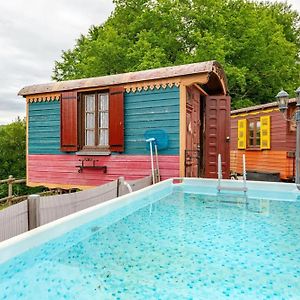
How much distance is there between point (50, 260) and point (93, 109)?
16.4 feet

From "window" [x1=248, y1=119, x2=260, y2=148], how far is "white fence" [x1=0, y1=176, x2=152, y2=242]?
8.12 metres

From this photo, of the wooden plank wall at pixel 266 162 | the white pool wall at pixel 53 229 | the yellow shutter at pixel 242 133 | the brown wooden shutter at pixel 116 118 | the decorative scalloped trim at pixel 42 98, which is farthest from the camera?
the yellow shutter at pixel 242 133

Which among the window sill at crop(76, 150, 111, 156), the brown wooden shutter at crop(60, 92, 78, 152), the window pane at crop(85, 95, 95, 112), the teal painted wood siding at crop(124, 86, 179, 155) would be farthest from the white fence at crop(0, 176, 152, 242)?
the window pane at crop(85, 95, 95, 112)

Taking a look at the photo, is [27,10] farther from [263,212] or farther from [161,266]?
[161,266]

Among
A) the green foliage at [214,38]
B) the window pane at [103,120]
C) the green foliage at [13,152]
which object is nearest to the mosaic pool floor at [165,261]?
the window pane at [103,120]

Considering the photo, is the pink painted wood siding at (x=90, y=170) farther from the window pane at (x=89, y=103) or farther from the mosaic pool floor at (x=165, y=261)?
the mosaic pool floor at (x=165, y=261)

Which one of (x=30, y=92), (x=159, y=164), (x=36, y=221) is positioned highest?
(x=30, y=92)

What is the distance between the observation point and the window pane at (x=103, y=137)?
7.45 m

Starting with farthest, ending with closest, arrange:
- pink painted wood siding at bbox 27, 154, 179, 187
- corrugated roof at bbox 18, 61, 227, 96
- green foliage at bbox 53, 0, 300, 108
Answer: green foliage at bbox 53, 0, 300, 108 → pink painted wood siding at bbox 27, 154, 179, 187 → corrugated roof at bbox 18, 61, 227, 96

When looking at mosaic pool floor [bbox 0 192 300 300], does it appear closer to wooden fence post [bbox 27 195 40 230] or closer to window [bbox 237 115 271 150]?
wooden fence post [bbox 27 195 40 230]

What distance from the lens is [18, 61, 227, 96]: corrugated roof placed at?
20.9 ft

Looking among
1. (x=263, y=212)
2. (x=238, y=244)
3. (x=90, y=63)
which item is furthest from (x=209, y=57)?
(x=238, y=244)

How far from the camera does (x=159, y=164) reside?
6.86 meters

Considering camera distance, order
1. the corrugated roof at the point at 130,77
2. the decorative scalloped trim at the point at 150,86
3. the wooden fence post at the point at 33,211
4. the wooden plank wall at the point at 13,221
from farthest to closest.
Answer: the decorative scalloped trim at the point at 150,86 < the corrugated roof at the point at 130,77 < the wooden fence post at the point at 33,211 < the wooden plank wall at the point at 13,221
